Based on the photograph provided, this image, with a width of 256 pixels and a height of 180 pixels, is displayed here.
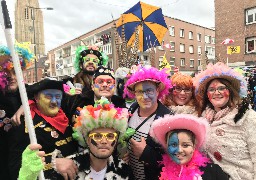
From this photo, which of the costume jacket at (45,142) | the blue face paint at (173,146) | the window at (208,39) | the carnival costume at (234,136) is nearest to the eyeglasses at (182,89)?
the carnival costume at (234,136)

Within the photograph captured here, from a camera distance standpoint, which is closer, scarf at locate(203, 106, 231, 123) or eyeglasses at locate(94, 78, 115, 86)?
scarf at locate(203, 106, 231, 123)

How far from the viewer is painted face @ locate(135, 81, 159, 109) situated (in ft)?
8.77

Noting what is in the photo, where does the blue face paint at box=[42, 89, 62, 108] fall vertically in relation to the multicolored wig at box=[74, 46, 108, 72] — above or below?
below

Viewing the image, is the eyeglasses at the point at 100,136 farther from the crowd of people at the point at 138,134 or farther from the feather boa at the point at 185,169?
the feather boa at the point at 185,169

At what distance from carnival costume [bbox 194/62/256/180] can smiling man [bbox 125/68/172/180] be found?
493mm

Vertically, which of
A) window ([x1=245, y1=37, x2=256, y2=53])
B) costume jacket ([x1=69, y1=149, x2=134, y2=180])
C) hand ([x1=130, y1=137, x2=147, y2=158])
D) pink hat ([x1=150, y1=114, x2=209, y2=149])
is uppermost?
window ([x1=245, y1=37, x2=256, y2=53])

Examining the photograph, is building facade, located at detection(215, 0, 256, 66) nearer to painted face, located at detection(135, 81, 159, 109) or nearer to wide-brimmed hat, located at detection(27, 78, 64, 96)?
painted face, located at detection(135, 81, 159, 109)

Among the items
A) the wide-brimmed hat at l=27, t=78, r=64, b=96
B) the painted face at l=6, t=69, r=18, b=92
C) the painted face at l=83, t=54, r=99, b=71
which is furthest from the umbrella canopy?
A: the wide-brimmed hat at l=27, t=78, r=64, b=96

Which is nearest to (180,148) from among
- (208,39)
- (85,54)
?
(85,54)

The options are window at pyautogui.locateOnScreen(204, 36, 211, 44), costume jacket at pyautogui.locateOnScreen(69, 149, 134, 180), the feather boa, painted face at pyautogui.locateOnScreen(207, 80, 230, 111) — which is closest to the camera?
the feather boa

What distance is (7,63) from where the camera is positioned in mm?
2924

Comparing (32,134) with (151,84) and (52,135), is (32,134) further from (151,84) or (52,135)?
(151,84)

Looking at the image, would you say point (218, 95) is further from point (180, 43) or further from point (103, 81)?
point (180, 43)

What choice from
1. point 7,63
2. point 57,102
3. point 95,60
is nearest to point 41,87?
point 57,102
